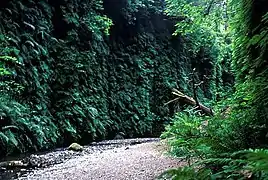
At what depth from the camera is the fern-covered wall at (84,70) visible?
31.3 ft

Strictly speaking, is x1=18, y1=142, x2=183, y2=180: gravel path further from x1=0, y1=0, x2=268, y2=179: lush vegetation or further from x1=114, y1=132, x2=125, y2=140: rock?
x1=114, y1=132, x2=125, y2=140: rock

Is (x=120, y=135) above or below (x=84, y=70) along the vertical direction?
below

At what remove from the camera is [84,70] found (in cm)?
1352

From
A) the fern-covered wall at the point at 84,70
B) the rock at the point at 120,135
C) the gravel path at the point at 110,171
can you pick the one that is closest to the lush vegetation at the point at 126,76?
the fern-covered wall at the point at 84,70

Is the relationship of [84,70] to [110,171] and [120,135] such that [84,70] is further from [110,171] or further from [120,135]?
[110,171]

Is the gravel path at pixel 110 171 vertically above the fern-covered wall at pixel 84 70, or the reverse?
the fern-covered wall at pixel 84 70

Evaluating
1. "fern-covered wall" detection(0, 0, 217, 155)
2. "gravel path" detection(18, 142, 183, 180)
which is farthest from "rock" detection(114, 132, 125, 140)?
"gravel path" detection(18, 142, 183, 180)

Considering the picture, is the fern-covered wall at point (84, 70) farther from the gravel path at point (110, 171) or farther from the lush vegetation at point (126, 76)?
the gravel path at point (110, 171)

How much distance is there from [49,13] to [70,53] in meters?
1.86

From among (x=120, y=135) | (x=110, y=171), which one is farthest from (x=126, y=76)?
(x=110, y=171)

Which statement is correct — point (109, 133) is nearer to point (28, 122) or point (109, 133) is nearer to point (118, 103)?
point (118, 103)

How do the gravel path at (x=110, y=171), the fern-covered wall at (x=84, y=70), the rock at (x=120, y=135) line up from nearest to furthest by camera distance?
the gravel path at (x=110, y=171) < the fern-covered wall at (x=84, y=70) < the rock at (x=120, y=135)

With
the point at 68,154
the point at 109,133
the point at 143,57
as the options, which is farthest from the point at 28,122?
the point at 143,57

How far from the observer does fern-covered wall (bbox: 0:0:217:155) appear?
9.55 m
